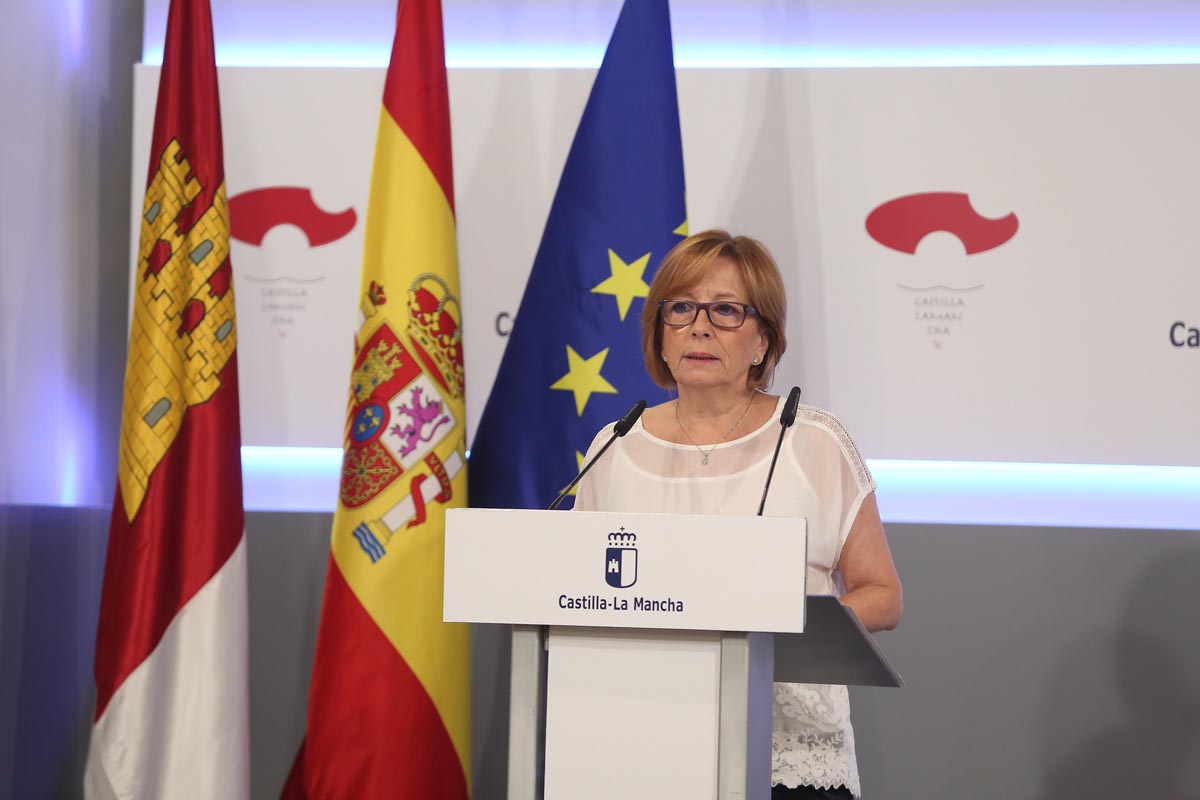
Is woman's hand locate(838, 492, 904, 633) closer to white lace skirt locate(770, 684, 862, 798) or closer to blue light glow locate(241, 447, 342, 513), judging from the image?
white lace skirt locate(770, 684, 862, 798)

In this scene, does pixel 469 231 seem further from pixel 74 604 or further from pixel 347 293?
pixel 74 604

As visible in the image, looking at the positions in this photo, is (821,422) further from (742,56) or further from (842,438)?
(742,56)

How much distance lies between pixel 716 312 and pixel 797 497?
362 mm

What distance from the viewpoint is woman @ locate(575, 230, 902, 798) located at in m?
2.01

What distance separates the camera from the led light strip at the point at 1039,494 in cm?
330

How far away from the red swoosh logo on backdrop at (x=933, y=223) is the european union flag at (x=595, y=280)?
0.69 meters

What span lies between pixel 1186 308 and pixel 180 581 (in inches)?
106

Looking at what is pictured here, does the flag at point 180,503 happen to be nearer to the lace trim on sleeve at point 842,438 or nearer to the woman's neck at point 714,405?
the woman's neck at point 714,405

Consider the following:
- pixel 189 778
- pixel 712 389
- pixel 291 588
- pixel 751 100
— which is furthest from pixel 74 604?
pixel 751 100

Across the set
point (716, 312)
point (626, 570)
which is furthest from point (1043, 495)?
point (626, 570)

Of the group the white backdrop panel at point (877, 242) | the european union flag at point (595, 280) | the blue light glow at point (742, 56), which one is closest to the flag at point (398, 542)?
the european union flag at point (595, 280)

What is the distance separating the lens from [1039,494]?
334 cm

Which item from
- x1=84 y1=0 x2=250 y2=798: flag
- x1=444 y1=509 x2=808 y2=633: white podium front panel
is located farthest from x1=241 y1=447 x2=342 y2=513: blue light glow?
x1=444 y1=509 x2=808 y2=633: white podium front panel

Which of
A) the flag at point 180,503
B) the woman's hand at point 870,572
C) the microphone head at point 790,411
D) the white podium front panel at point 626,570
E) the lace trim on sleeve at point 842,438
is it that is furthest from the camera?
the flag at point 180,503
